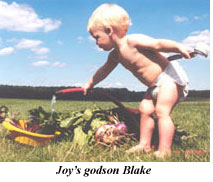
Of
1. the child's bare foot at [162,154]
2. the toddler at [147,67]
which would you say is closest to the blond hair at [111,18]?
the toddler at [147,67]

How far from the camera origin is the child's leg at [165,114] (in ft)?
6.44

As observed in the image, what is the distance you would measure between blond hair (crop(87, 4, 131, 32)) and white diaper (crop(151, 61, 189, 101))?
306 millimetres

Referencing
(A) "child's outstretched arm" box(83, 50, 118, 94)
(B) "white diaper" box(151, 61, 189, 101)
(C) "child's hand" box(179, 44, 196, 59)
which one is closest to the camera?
(C) "child's hand" box(179, 44, 196, 59)

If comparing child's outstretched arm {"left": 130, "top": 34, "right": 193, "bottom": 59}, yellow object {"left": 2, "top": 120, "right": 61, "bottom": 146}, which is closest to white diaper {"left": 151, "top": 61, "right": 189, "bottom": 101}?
child's outstretched arm {"left": 130, "top": 34, "right": 193, "bottom": 59}

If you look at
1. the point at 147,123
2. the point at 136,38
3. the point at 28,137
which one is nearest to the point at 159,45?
the point at 136,38

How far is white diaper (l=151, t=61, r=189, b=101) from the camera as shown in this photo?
2014mm

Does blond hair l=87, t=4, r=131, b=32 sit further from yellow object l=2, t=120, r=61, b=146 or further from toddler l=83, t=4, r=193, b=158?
yellow object l=2, t=120, r=61, b=146

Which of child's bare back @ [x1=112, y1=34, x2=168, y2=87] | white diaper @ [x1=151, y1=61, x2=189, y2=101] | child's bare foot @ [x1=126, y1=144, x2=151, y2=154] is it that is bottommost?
child's bare foot @ [x1=126, y1=144, x2=151, y2=154]

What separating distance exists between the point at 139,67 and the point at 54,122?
614 mm

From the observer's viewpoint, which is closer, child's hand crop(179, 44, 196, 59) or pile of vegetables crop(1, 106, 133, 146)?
child's hand crop(179, 44, 196, 59)

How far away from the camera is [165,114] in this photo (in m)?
1.97

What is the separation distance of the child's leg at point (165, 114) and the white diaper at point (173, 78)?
0.08 ft
